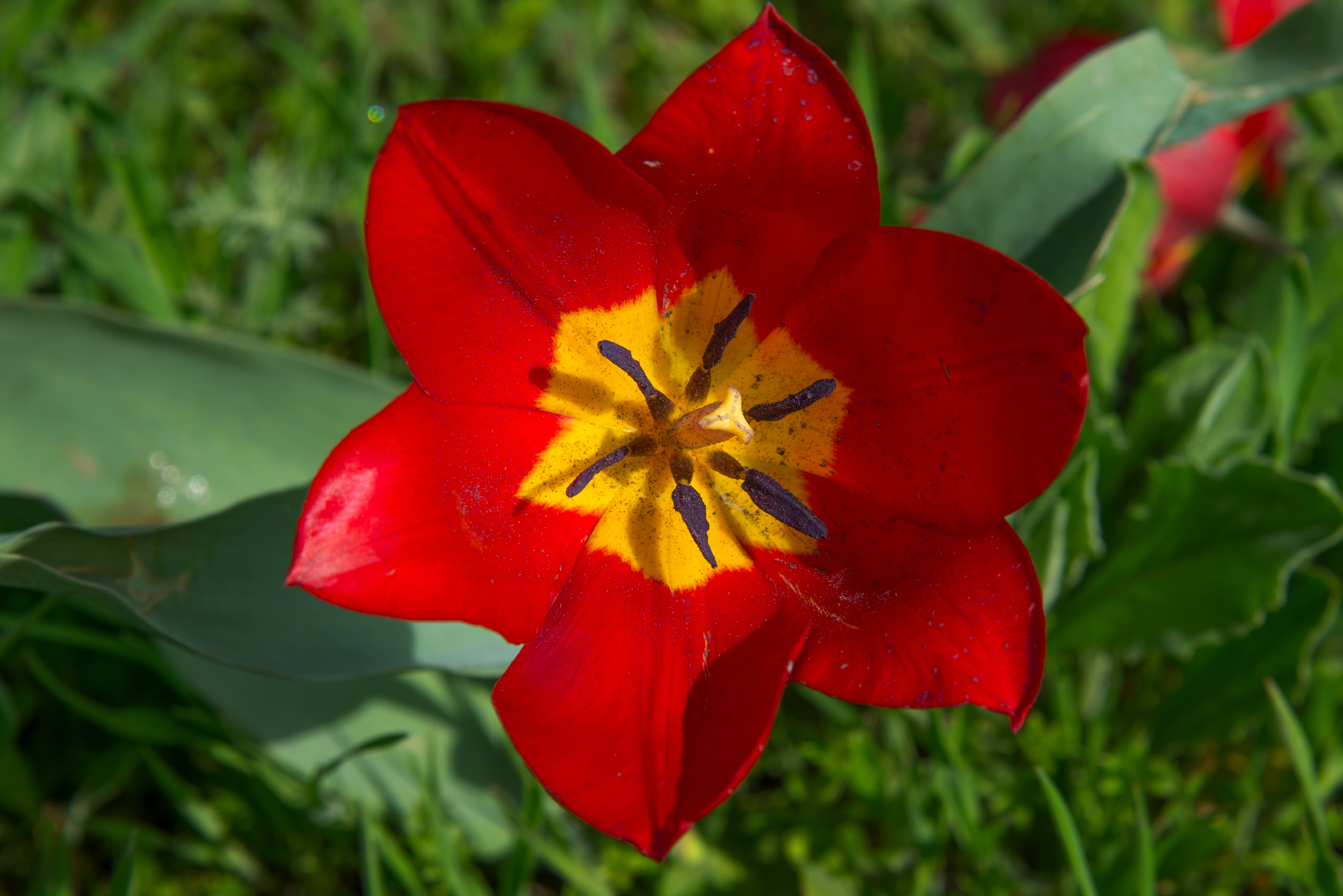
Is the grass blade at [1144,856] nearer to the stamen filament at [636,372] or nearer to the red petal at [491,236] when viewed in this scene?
the stamen filament at [636,372]

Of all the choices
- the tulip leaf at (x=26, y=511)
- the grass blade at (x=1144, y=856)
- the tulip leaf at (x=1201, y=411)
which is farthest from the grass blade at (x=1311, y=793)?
the tulip leaf at (x=26, y=511)

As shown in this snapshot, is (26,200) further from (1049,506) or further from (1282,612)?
(1282,612)


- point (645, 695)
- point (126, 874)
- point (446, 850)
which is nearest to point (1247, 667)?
point (645, 695)

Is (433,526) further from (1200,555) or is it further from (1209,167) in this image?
(1209,167)

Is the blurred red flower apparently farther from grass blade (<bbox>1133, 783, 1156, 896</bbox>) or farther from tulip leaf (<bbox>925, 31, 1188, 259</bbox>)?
grass blade (<bbox>1133, 783, 1156, 896</bbox>)

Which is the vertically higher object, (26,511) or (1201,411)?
(1201,411)

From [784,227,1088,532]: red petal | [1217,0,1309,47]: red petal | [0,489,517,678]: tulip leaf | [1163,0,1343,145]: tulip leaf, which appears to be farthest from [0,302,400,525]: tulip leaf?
[1217,0,1309,47]: red petal
